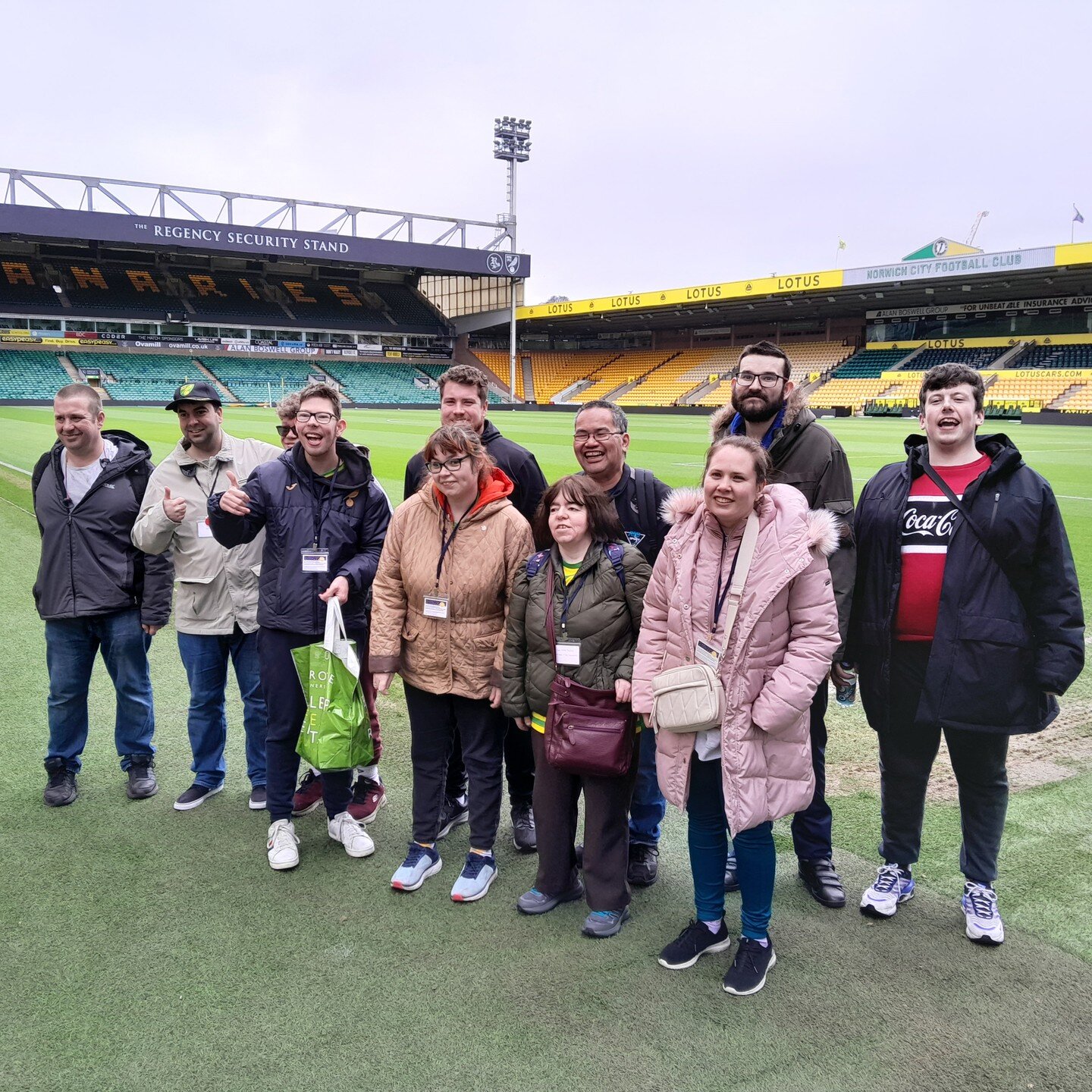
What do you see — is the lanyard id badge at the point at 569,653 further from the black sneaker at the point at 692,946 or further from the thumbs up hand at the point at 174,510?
the thumbs up hand at the point at 174,510

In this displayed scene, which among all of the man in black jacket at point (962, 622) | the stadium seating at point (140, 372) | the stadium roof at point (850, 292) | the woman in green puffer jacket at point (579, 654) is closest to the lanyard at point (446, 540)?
the woman in green puffer jacket at point (579, 654)

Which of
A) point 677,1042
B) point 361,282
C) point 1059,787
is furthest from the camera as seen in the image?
point 361,282

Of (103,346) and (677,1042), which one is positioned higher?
(103,346)

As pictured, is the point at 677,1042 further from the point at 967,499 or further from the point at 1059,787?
the point at 1059,787

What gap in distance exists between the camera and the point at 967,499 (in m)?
2.79

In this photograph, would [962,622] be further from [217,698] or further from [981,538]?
[217,698]

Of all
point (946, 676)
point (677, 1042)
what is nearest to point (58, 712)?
point (677, 1042)

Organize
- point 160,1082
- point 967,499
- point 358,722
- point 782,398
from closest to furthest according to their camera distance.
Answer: point 160,1082
point 967,499
point 782,398
point 358,722

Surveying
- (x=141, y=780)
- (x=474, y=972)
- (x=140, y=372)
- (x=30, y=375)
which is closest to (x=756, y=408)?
(x=474, y=972)

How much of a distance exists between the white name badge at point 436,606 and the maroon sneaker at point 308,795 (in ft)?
3.96

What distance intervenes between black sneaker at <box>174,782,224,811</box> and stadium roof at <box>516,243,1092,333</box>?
3856 cm

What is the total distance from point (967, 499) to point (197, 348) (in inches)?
2093

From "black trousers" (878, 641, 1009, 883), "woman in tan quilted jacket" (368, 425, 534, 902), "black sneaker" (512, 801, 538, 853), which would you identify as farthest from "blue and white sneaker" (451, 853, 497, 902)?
"black trousers" (878, 641, 1009, 883)

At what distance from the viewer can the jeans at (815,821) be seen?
3.11 metres
